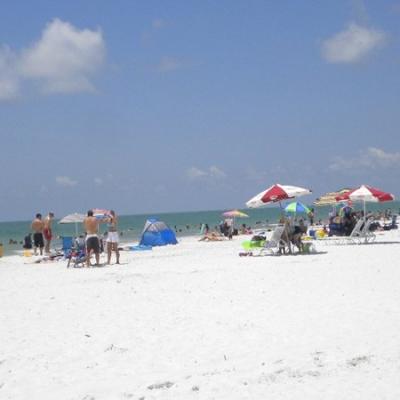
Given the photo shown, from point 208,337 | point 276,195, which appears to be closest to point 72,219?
point 276,195

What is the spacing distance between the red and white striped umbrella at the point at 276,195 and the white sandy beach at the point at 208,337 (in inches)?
199

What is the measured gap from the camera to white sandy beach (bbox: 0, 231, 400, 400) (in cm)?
458

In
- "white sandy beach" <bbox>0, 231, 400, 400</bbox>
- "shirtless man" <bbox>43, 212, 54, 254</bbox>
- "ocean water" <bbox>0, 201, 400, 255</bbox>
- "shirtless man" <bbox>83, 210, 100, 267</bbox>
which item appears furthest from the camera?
"ocean water" <bbox>0, 201, 400, 255</bbox>

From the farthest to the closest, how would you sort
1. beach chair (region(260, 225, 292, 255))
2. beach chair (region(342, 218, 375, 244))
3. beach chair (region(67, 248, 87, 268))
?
beach chair (region(342, 218, 375, 244)) → beach chair (region(260, 225, 292, 255)) → beach chair (region(67, 248, 87, 268))

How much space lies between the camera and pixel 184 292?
8.83m

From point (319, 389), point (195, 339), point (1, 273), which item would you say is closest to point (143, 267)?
point (1, 273)

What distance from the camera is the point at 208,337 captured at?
6023mm

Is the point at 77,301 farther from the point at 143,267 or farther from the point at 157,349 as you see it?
the point at 143,267

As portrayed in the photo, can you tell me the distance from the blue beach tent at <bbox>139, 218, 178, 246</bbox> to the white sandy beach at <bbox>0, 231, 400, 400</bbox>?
1225cm

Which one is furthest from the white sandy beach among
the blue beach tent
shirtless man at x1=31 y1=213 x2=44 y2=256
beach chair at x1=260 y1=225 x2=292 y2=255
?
the blue beach tent

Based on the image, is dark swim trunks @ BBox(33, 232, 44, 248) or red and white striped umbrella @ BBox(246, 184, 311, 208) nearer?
red and white striped umbrella @ BBox(246, 184, 311, 208)

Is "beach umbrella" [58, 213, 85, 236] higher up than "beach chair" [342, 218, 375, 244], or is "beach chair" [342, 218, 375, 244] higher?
"beach umbrella" [58, 213, 85, 236]

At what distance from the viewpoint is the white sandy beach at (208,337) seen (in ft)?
15.0

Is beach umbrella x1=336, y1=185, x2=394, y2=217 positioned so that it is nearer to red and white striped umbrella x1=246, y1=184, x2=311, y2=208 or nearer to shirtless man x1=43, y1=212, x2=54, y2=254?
red and white striped umbrella x1=246, y1=184, x2=311, y2=208
